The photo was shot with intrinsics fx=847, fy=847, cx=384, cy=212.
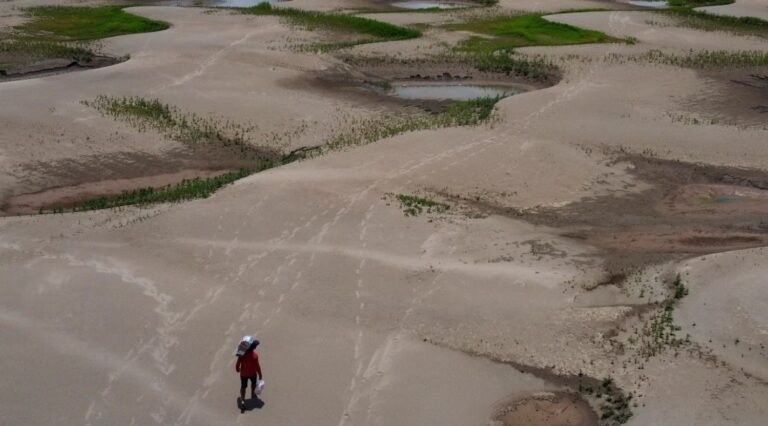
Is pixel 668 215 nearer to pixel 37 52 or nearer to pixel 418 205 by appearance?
pixel 418 205

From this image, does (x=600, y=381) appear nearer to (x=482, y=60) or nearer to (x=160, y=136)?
(x=160, y=136)

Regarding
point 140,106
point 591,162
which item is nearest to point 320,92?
point 140,106

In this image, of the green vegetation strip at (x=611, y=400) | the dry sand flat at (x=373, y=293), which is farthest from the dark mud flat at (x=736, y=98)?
the green vegetation strip at (x=611, y=400)

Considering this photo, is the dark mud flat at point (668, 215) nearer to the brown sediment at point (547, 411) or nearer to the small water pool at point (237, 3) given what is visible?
the brown sediment at point (547, 411)

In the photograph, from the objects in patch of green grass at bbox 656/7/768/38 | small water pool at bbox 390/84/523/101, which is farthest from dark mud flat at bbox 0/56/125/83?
patch of green grass at bbox 656/7/768/38

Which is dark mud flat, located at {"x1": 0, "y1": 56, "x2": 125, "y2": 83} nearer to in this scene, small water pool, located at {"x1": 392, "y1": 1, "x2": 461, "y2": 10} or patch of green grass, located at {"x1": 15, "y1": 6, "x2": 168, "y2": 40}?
patch of green grass, located at {"x1": 15, "y1": 6, "x2": 168, "y2": 40}

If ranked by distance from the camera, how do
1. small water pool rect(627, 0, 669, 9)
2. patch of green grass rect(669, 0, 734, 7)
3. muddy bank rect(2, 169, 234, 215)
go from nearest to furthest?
muddy bank rect(2, 169, 234, 215), patch of green grass rect(669, 0, 734, 7), small water pool rect(627, 0, 669, 9)

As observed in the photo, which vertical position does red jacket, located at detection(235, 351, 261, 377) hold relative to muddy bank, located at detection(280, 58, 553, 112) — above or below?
below
